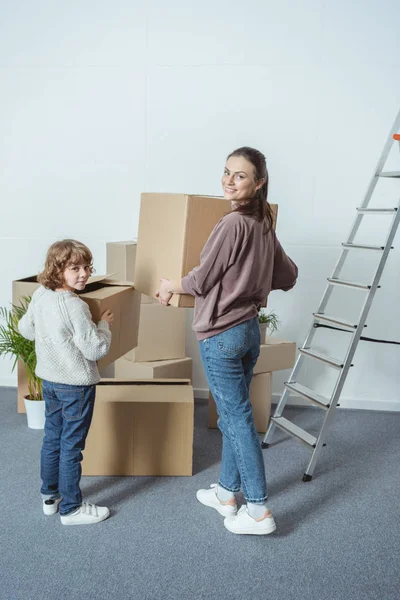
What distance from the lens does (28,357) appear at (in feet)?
9.89

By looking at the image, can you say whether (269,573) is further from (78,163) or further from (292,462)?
(78,163)

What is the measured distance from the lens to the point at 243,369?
2.16m

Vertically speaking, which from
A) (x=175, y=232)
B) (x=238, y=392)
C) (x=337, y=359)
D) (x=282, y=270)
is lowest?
(x=337, y=359)

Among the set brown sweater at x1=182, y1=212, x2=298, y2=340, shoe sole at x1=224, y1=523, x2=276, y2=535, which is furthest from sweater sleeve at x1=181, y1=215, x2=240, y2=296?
shoe sole at x1=224, y1=523, x2=276, y2=535

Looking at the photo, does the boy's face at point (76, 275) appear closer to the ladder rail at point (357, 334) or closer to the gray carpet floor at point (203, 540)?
the gray carpet floor at point (203, 540)

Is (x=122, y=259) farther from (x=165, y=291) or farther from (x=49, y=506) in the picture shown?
(x=49, y=506)

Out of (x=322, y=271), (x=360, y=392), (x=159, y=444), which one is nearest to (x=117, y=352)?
(x=159, y=444)

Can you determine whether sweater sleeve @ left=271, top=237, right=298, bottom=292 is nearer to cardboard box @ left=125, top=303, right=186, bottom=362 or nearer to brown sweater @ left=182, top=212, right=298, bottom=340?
brown sweater @ left=182, top=212, right=298, bottom=340

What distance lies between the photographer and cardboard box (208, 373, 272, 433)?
10.5 ft

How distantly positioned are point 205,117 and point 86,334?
6.26ft

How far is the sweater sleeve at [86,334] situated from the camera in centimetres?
207

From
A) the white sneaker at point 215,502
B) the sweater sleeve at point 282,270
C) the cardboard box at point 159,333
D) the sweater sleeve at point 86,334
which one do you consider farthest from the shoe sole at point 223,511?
the cardboard box at point 159,333

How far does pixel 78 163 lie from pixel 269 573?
260 centimetres

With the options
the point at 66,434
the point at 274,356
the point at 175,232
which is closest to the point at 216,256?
the point at 175,232
